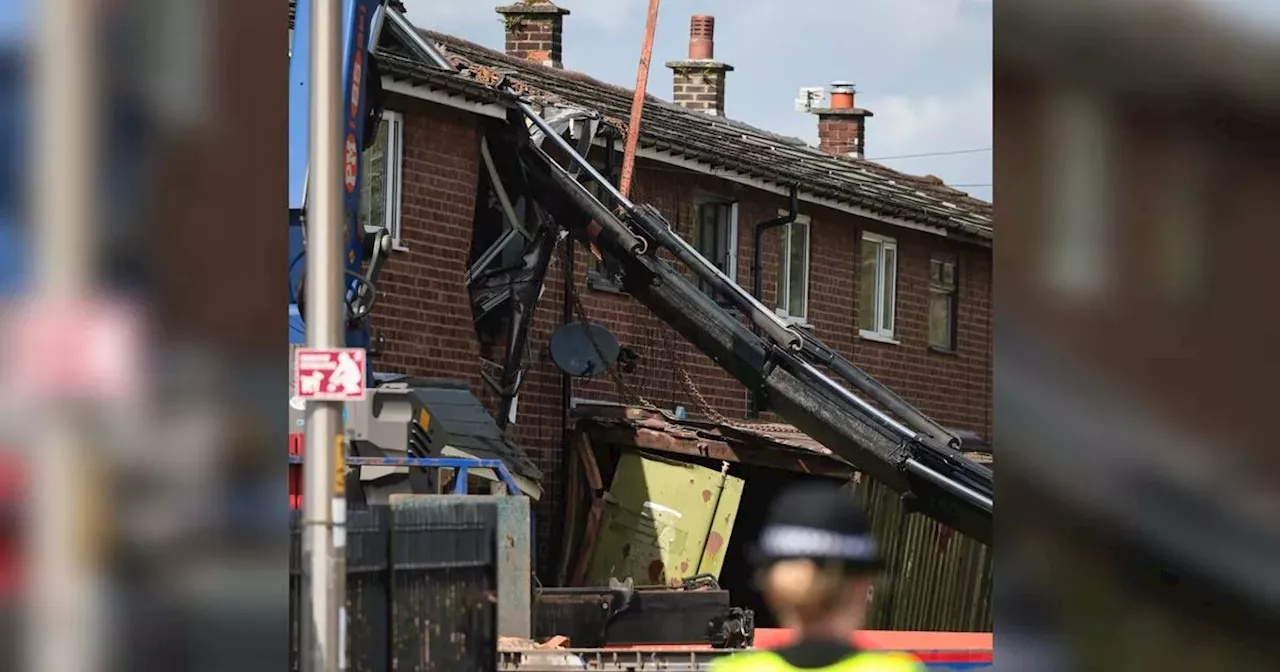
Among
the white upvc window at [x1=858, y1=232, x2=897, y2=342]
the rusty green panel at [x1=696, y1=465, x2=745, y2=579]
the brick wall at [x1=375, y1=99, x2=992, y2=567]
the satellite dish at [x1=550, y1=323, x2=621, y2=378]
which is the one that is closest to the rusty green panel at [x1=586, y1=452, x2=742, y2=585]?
the rusty green panel at [x1=696, y1=465, x2=745, y2=579]

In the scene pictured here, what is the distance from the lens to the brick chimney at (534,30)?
Answer: 28.2 m

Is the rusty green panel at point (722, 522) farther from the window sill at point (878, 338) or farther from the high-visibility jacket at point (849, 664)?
the high-visibility jacket at point (849, 664)

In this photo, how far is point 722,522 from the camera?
64.7 ft

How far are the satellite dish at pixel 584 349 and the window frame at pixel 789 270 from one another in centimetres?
499

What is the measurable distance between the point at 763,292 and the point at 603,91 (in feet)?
13.5

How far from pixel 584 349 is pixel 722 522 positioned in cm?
221

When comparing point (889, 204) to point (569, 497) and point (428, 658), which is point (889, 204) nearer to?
point (569, 497)

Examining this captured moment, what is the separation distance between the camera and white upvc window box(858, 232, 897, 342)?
26578 mm

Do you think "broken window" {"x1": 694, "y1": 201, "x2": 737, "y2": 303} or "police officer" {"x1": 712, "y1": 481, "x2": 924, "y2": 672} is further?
"broken window" {"x1": 694, "y1": 201, "x2": 737, "y2": 303}

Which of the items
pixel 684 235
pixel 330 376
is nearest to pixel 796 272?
pixel 684 235

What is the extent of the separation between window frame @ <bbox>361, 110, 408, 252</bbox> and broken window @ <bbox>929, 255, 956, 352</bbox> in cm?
1086

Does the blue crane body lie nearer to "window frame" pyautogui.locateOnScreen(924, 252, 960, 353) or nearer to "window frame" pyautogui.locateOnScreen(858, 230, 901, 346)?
"window frame" pyautogui.locateOnScreen(858, 230, 901, 346)
